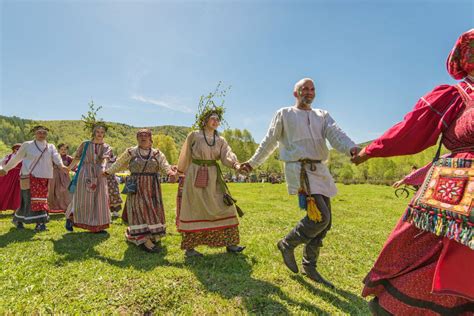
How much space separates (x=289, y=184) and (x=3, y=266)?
13.3 ft

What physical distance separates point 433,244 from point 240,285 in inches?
88.0

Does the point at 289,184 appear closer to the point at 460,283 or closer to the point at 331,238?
the point at 460,283

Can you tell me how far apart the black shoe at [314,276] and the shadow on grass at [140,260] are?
198cm

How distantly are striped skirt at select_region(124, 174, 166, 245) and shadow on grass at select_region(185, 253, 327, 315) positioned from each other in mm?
1141

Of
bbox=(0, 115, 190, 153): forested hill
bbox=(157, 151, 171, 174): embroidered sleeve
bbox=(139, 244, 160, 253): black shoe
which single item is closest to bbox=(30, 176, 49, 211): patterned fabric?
bbox=(139, 244, 160, 253): black shoe

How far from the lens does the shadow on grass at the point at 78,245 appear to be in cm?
462

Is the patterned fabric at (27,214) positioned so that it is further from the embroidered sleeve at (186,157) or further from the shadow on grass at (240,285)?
the shadow on grass at (240,285)

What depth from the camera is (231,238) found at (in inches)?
190

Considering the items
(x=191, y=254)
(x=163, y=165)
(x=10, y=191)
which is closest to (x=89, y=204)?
(x=163, y=165)

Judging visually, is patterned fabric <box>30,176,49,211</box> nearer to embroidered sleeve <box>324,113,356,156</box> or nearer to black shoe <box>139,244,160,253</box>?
black shoe <box>139,244,160,253</box>

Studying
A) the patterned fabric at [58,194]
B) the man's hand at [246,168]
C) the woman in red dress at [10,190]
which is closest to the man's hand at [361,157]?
the man's hand at [246,168]

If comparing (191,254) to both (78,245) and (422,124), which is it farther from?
(422,124)

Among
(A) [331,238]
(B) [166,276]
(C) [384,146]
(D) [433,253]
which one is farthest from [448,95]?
(A) [331,238]

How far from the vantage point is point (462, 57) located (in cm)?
206
